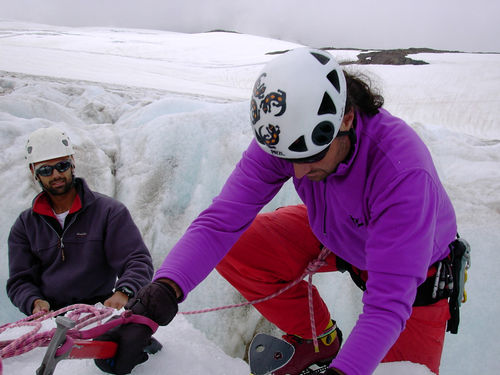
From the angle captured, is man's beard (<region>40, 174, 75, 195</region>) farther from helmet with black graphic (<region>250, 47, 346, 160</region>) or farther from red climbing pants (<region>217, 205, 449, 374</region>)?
helmet with black graphic (<region>250, 47, 346, 160</region>)

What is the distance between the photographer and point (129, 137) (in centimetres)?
351

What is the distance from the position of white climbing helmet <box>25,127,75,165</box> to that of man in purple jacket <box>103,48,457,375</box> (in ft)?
3.15

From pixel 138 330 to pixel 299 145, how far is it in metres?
0.75

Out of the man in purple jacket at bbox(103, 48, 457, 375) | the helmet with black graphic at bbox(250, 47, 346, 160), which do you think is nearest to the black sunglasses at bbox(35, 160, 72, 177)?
the man in purple jacket at bbox(103, 48, 457, 375)

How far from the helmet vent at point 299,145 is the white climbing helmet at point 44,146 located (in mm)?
1312

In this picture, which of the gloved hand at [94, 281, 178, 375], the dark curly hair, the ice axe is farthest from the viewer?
the dark curly hair

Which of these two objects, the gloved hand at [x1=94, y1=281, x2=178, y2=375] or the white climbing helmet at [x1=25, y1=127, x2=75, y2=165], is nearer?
the gloved hand at [x1=94, y1=281, x2=178, y2=375]

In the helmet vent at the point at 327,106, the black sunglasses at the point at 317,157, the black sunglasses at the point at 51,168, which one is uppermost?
the helmet vent at the point at 327,106

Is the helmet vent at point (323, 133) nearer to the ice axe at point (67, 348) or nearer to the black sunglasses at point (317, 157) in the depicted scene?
the black sunglasses at point (317, 157)

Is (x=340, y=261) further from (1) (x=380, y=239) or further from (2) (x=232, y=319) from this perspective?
(2) (x=232, y=319)

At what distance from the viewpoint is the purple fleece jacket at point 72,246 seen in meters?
1.91

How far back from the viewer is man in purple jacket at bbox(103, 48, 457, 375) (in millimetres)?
1058

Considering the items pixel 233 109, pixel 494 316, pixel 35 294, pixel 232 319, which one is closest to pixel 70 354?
pixel 35 294

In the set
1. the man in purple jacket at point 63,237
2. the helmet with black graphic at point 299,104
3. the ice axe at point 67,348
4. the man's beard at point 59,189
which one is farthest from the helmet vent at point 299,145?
the man's beard at point 59,189
